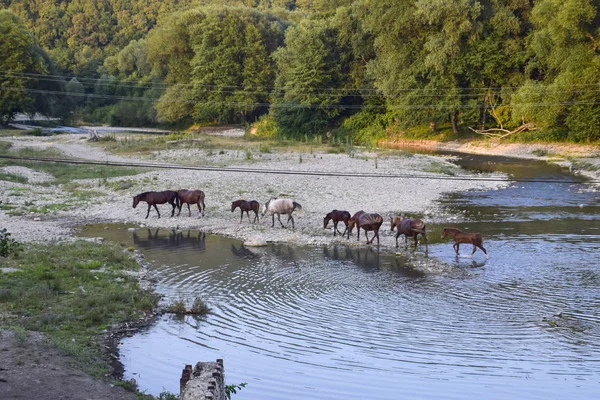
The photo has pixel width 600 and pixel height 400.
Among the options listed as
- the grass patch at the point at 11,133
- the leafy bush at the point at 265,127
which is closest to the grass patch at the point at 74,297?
the grass patch at the point at 11,133

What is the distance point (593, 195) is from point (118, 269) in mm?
26053

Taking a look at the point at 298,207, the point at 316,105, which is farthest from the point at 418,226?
the point at 316,105

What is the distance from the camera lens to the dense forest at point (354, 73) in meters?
56.4

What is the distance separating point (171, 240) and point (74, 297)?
9560 millimetres

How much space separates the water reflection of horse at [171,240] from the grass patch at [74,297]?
11.6 ft

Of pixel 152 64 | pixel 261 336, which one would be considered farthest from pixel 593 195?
pixel 152 64

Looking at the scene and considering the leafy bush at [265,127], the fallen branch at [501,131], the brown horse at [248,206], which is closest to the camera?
the brown horse at [248,206]

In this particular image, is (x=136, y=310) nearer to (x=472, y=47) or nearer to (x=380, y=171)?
(x=380, y=171)

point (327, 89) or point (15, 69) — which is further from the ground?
point (15, 69)

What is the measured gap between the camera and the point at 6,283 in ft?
53.6

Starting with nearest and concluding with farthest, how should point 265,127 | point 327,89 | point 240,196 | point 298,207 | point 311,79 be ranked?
point 298,207
point 240,196
point 311,79
point 327,89
point 265,127

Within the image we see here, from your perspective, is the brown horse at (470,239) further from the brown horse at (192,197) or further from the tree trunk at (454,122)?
the tree trunk at (454,122)

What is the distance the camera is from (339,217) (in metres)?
25.3

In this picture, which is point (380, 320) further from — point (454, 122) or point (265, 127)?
point (265, 127)
